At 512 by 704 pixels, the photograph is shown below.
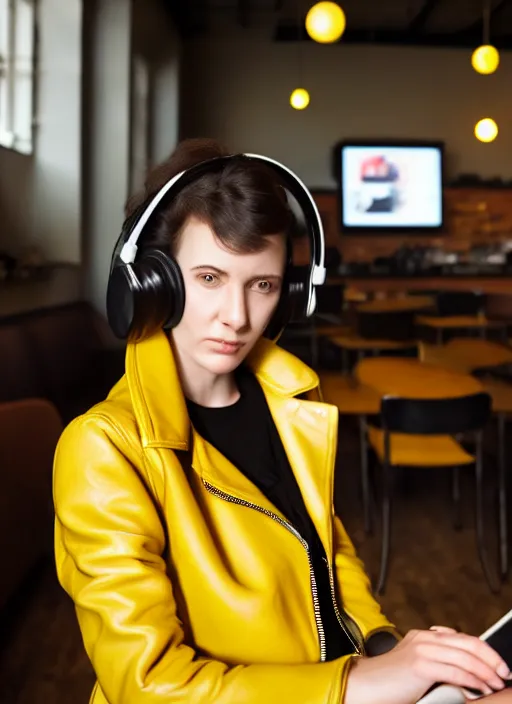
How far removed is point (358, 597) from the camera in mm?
1252

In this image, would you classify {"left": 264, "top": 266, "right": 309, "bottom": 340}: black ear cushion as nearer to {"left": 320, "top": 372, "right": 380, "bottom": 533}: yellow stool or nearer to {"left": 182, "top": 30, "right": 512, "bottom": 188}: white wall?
{"left": 320, "top": 372, "right": 380, "bottom": 533}: yellow stool

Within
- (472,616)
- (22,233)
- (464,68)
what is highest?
(464,68)

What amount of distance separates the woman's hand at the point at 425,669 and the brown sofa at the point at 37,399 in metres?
1.56

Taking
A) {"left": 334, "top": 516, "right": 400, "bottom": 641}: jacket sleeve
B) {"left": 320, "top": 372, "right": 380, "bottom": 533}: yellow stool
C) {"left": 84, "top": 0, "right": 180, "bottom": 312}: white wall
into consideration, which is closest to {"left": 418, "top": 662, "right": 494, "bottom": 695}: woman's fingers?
{"left": 334, "top": 516, "right": 400, "bottom": 641}: jacket sleeve

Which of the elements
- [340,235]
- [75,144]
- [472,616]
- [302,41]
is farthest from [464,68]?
[472,616]

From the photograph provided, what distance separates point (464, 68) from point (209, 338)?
941 centimetres

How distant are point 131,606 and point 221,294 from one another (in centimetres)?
45

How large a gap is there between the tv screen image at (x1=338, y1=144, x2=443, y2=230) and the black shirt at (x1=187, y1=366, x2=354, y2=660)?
26.3 ft

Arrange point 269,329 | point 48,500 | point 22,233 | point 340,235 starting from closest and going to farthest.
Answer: point 269,329 < point 48,500 < point 22,233 < point 340,235

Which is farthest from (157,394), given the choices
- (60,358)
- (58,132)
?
(58,132)

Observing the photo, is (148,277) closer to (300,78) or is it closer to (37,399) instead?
(37,399)

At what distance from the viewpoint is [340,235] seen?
8992 millimetres

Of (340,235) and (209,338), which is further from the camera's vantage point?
(340,235)

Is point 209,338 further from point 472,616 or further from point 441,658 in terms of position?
point 472,616
